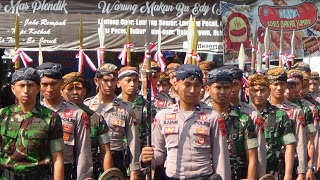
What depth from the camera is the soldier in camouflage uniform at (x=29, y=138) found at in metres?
7.06

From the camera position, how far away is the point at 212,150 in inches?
292

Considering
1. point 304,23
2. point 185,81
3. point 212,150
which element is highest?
point 304,23

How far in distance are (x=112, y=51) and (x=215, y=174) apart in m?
9.51

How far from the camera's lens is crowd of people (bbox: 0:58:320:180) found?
23.4 ft

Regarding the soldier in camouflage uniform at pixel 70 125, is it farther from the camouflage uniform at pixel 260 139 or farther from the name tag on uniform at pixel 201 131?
the camouflage uniform at pixel 260 139

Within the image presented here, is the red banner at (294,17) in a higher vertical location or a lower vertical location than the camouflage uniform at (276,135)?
higher

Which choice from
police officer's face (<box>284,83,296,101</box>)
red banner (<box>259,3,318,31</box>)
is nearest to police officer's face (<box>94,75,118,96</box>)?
police officer's face (<box>284,83,296,101</box>)

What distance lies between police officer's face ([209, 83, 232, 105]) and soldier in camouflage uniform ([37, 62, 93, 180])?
4.89ft

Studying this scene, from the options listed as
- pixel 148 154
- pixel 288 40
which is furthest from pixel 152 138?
pixel 288 40

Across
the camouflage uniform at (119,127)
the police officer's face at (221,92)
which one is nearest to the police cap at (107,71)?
the camouflage uniform at (119,127)

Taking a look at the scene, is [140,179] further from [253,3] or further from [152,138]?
[253,3]

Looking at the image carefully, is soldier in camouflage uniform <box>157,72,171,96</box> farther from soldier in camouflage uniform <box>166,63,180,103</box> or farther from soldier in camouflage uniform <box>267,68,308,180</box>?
soldier in camouflage uniform <box>267,68,308,180</box>

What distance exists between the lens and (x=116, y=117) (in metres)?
10.1

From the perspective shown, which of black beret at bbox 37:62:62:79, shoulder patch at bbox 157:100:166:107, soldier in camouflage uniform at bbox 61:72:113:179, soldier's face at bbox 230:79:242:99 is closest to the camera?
black beret at bbox 37:62:62:79
